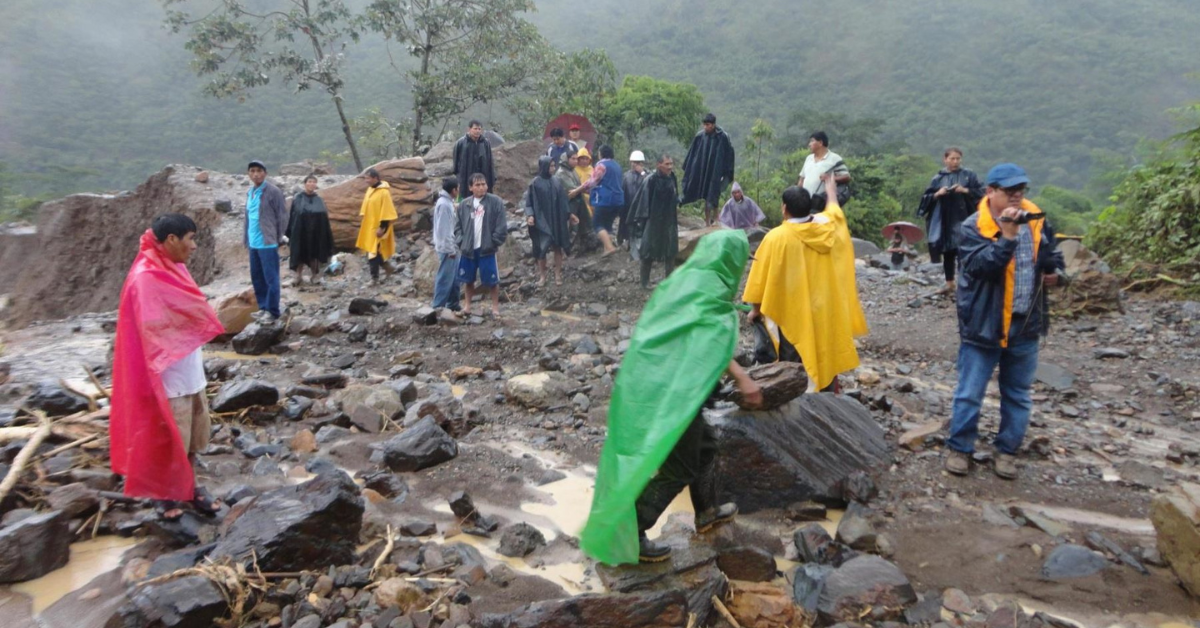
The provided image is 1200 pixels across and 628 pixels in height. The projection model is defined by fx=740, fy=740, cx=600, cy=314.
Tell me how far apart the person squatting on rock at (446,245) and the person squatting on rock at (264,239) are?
1775 millimetres

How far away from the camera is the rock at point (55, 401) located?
15.6 feet

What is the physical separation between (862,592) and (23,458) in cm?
423

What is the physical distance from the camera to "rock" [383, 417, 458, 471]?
445cm

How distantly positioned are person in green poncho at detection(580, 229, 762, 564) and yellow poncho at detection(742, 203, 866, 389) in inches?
54.1

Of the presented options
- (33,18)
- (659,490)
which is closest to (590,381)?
(659,490)

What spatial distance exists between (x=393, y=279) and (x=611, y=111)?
1074cm

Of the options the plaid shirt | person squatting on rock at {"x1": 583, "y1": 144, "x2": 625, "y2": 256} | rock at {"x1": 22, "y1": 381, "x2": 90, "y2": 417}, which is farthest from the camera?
person squatting on rock at {"x1": 583, "y1": 144, "x2": 625, "y2": 256}

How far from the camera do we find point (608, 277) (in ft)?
32.2

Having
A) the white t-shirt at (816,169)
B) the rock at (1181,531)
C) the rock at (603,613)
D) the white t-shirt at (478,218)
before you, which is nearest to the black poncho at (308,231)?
the white t-shirt at (478,218)

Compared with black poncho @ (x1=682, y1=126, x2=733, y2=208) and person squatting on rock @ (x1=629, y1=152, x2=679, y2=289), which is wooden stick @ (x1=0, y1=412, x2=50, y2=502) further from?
black poncho @ (x1=682, y1=126, x2=733, y2=208)

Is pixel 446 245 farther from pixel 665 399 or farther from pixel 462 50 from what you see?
pixel 462 50

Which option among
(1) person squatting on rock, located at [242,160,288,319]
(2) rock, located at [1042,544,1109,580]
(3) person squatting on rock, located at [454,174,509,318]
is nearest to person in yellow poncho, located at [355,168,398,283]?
(1) person squatting on rock, located at [242,160,288,319]

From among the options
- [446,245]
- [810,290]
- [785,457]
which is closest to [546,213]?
[446,245]

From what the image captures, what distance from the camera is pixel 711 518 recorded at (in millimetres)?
3592
